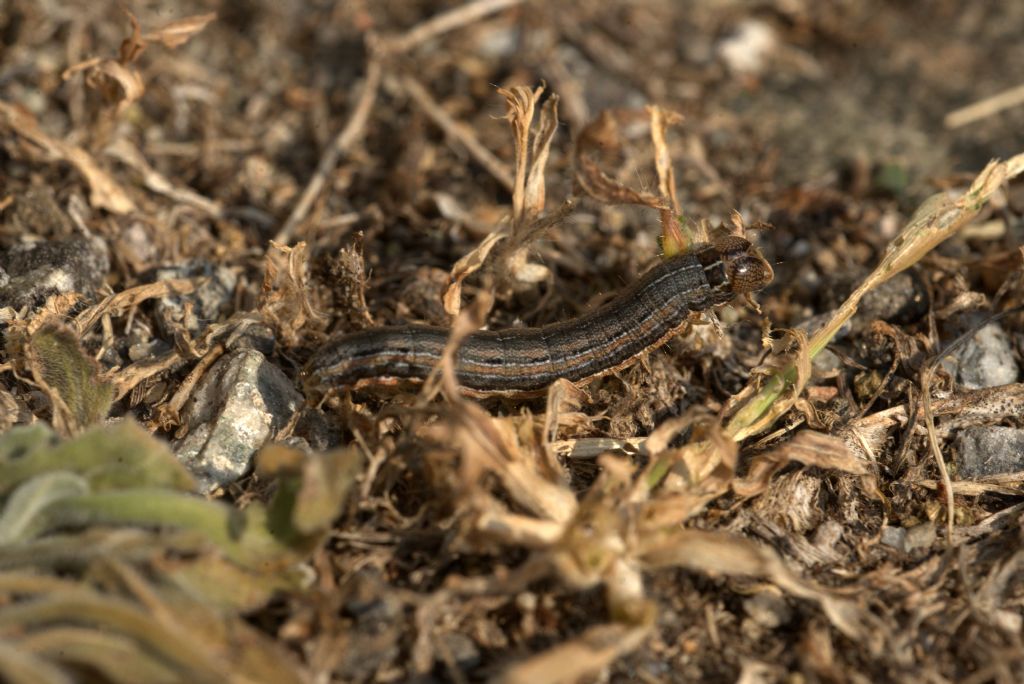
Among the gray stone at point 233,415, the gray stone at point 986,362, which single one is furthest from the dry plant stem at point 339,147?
the gray stone at point 986,362

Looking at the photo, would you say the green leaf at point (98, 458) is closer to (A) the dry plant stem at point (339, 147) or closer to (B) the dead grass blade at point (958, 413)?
(A) the dry plant stem at point (339, 147)

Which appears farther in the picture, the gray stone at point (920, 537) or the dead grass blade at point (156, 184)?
the dead grass blade at point (156, 184)

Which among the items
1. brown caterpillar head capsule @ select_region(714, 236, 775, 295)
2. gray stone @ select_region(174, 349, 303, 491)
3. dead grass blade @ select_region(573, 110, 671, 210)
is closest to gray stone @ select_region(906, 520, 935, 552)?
brown caterpillar head capsule @ select_region(714, 236, 775, 295)

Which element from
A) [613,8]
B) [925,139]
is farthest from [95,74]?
[925,139]

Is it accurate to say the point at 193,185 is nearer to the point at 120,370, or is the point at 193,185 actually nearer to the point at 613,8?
the point at 120,370

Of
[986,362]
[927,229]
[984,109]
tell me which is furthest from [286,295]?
[984,109]

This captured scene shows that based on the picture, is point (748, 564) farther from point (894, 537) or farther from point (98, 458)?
point (98, 458)
